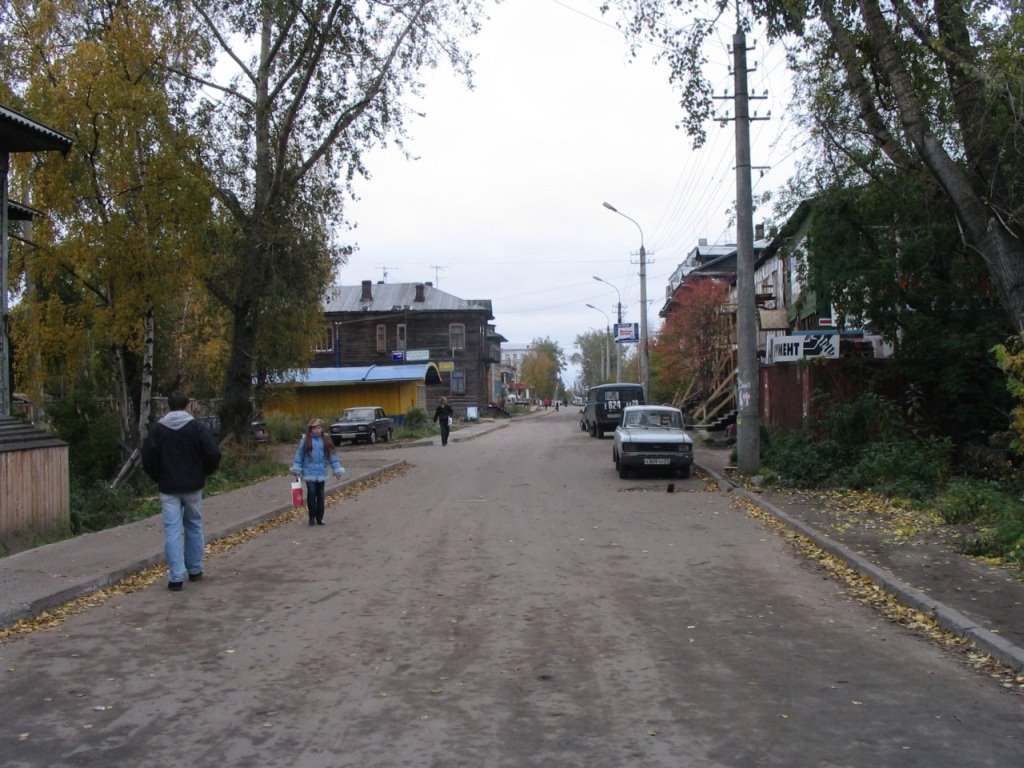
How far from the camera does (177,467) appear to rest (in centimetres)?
879

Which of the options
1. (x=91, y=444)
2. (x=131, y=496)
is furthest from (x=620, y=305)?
(x=131, y=496)

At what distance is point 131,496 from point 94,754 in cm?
1474

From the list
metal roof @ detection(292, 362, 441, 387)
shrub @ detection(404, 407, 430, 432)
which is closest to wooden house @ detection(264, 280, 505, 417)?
metal roof @ detection(292, 362, 441, 387)

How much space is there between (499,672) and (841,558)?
5527 millimetres

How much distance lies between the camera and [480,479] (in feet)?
69.6

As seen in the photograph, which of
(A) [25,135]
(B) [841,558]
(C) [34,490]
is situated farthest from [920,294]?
(A) [25,135]

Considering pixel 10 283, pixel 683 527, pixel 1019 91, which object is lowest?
pixel 683 527

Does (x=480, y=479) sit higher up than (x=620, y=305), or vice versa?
(x=620, y=305)

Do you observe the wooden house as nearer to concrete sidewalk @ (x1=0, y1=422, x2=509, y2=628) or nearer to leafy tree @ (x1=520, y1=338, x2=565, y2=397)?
concrete sidewalk @ (x1=0, y1=422, x2=509, y2=628)

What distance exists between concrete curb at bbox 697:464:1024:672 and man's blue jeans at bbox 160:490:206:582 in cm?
649

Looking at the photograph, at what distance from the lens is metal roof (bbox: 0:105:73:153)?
13.7m

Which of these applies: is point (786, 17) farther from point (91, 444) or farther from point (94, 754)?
point (91, 444)

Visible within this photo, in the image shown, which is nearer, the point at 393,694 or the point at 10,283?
the point at 393,694

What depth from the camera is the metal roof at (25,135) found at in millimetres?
13663
